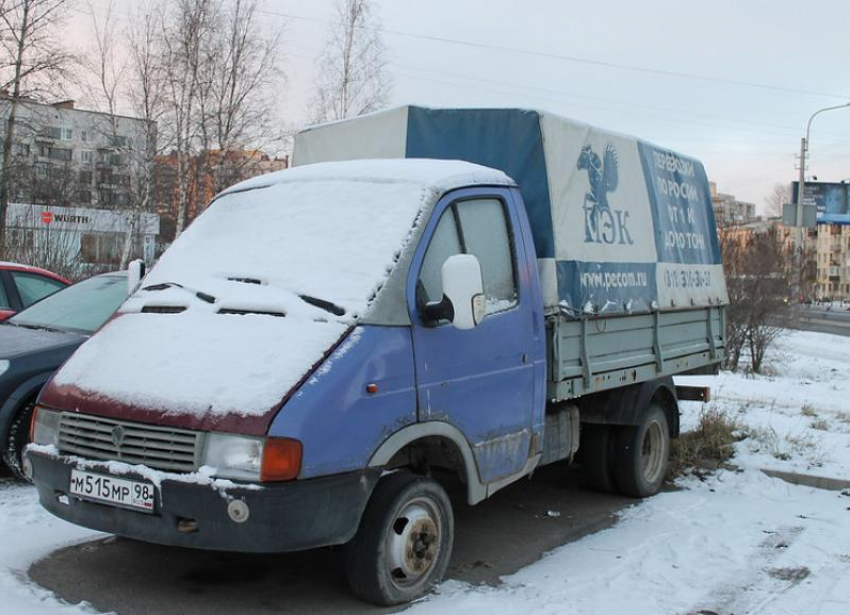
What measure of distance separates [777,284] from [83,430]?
2194cm

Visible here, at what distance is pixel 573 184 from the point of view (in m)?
5.84

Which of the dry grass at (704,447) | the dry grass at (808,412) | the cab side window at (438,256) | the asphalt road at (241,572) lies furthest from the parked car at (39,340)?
the dry grass at (808,412)

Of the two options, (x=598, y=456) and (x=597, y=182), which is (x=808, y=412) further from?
(x=597, y=182)

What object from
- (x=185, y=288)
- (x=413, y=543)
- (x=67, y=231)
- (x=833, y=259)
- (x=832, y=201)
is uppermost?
(x=832, y=201)

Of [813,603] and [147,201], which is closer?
[813,603]

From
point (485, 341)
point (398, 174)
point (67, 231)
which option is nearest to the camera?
point (485, 341)

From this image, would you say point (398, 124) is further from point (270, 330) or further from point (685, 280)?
point (685, 280)

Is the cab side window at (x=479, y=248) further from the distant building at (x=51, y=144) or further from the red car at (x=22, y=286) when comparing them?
the distant building at (x=51, y=144)

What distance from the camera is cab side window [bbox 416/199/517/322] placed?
4496 millimetres

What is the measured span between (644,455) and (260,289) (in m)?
4.07

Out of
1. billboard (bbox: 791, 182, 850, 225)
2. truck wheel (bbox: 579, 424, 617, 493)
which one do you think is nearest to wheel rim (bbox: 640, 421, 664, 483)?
truck wheel (bbox: 579, 424, 617, 493)

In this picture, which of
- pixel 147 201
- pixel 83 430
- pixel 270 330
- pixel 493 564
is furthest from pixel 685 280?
pixel 147 201

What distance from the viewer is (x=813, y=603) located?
4590mm

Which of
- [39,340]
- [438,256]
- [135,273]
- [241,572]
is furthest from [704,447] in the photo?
[39,340]
